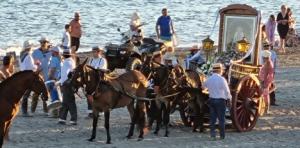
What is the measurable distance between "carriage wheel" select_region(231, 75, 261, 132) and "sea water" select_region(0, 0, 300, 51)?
57.2 ft

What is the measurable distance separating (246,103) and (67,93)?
373 centimetres

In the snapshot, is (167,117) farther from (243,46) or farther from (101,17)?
(101,17)

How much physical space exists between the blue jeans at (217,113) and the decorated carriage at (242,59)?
1.71 feet

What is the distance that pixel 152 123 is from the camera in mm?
18531

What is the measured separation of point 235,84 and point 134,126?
219cm

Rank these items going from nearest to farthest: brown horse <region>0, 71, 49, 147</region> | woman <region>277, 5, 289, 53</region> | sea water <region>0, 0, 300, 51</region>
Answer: brown horse <region>0, 71, 49, 147</region> → woman <region>277, 5, 289, 53</region> → sea water <region>0, 0, 300, 51</region>

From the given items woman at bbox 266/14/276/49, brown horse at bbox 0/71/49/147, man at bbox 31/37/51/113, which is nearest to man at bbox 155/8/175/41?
woman at bbox 266/14/276/49

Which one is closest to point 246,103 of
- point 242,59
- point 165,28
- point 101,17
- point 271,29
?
point 242,59

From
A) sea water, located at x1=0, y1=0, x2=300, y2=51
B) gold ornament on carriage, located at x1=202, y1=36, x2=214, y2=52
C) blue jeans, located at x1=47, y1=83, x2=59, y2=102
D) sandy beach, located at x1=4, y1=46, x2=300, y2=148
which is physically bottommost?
sea water, located at x1=0, y1=0, x2=300, y2=51

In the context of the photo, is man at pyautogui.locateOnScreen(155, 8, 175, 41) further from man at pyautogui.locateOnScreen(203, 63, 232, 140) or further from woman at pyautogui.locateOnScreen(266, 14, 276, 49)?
man at pyautogui.locateOnScreen(203, 63, 232, 140)

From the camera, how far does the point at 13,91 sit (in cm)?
1567

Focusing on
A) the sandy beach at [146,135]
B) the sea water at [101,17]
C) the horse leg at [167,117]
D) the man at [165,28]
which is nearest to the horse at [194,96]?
the horse leg at [167,117]

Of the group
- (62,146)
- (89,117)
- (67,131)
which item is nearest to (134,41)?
(89,117)

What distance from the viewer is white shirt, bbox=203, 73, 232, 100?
1706cm
